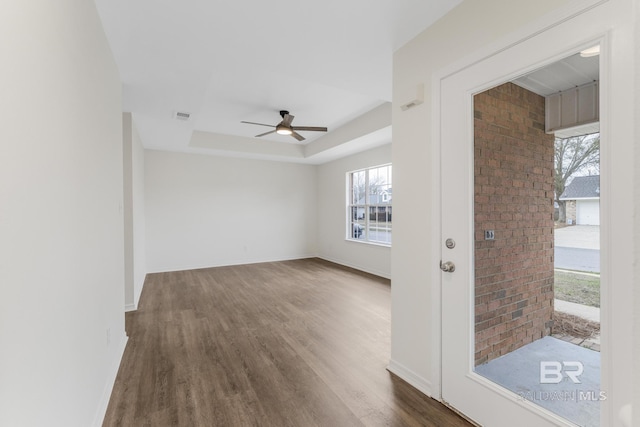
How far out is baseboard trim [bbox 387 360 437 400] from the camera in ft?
6.54

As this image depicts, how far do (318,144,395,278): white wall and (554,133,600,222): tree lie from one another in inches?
158

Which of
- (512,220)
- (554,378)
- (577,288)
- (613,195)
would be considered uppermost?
(613,195)

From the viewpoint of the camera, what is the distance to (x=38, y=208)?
38.1 inches

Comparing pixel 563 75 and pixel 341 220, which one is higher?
pixel 563 75

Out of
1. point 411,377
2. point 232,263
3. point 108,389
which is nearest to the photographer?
point 108,389

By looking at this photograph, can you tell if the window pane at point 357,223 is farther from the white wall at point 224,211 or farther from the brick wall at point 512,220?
the brick wall at point 512,220

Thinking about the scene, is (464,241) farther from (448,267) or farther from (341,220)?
(341,220)

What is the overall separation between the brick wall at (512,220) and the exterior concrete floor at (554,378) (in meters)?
0.05

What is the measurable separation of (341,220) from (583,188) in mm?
5507

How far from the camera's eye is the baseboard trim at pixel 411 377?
199cm

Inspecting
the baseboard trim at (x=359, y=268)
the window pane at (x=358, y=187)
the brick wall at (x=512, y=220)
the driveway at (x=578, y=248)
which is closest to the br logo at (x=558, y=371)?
the brick wall at (x=512, y=220)

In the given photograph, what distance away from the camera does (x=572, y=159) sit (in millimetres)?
1364

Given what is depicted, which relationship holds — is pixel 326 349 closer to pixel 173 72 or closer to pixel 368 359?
pixel 368 359

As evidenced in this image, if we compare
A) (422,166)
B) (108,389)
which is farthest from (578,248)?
(108,389)
